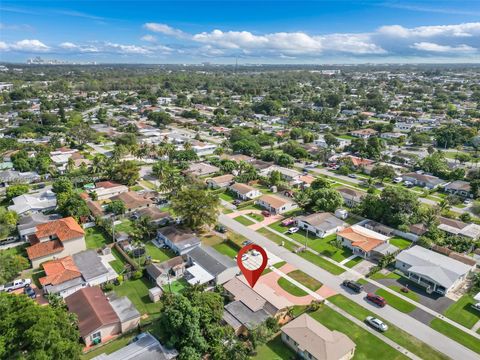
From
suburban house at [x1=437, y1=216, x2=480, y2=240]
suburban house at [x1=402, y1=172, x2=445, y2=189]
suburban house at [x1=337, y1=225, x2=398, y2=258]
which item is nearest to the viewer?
suburban house at [x1=337, y1=225, x2=398, y2=258]

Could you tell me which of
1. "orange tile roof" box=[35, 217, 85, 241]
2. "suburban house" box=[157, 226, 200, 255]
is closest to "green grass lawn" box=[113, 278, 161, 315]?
"suburban house" box=[157, 226, 200, 255]

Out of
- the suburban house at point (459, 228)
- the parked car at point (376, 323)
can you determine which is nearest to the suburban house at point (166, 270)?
the parked car at point (376, 323)

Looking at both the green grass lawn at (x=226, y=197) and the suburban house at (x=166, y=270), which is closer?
the suburban house at (x=166, y=270)

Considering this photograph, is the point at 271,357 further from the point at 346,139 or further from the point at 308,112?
the point at 308,112

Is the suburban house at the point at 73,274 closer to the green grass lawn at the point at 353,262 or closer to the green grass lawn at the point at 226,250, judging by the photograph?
the green grass lawn at the point at 226,250

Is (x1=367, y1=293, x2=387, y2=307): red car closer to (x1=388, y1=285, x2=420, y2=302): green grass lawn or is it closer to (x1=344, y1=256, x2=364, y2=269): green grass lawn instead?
(x1=388, y1=285, x2=420, y2=302): green grass lawn

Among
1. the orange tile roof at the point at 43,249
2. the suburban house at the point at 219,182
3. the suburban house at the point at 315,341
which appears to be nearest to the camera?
the suburban house at the point at 315,341

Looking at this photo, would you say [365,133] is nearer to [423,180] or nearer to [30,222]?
[423,180]
